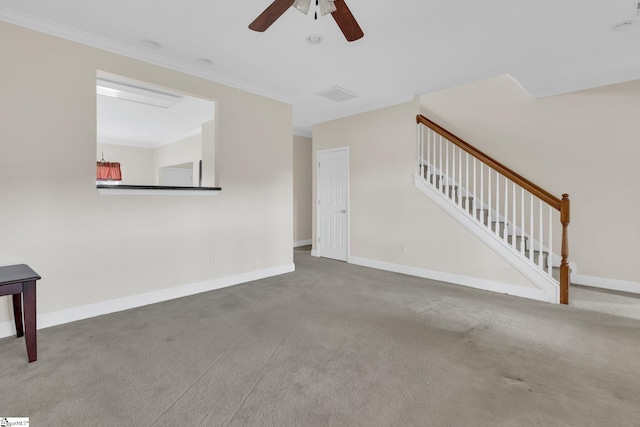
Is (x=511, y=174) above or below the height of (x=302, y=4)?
below

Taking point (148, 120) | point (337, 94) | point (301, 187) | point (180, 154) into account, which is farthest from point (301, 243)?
point (148, 120)

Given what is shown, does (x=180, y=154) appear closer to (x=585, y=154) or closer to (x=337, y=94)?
(x=337, y=94)

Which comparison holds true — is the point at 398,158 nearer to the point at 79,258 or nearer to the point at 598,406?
the point at 598,406

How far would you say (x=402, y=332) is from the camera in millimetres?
2531

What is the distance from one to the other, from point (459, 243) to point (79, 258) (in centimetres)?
429

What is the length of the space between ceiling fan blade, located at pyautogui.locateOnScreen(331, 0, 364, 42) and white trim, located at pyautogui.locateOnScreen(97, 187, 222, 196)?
2411mm

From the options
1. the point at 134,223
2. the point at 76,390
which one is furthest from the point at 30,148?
the point at 76,390

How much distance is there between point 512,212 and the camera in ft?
14.1

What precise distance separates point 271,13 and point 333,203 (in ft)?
12.8

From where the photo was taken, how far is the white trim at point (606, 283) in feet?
12.0

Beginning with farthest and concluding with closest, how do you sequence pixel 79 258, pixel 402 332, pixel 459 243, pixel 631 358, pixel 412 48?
1. pixel 459 243
2. pixel 412 48
3. pixel 79 258
4. pixel 402 332
5. pixel 631 358

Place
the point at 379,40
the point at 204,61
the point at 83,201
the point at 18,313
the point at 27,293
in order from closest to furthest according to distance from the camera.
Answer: the point at 27,293 → the point at 18,313 → the point at 83,201 → the point at 379,40 → the point at 204,61

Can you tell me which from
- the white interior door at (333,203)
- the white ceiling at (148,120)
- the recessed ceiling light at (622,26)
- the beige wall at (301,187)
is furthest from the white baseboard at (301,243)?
the recessed ceiling light at (622,26)

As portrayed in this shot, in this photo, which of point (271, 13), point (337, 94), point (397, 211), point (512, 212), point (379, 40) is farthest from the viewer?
point (397, 211)
